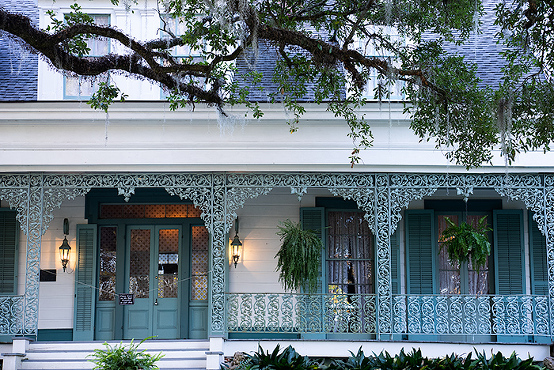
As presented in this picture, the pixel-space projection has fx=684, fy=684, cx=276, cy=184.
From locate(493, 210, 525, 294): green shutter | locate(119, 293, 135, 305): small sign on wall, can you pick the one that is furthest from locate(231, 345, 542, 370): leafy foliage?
locate(493, 210, 525, 294): green shutter

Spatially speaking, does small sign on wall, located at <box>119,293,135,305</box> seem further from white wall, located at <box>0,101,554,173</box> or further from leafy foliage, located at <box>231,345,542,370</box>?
leafy foliage, located at <box>231,345,542,370</box>

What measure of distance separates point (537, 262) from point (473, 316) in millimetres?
1899

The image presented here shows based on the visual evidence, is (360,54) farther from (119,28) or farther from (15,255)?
(15,255)

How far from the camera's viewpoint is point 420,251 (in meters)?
12.7

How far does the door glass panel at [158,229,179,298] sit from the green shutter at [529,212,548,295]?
661 centimetres

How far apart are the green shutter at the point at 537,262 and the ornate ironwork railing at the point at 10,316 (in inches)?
354

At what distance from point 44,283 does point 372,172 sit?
643cm

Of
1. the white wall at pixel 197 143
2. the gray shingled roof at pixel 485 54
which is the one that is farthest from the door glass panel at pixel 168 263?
the gray shingled roof at pixel 485 54

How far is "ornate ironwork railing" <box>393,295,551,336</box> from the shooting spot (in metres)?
11.2

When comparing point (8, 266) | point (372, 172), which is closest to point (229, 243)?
point (372, 172)

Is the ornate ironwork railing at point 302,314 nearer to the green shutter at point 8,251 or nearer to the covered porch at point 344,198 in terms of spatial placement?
the covered porch at point 344,198

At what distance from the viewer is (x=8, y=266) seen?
A: 41.3ft

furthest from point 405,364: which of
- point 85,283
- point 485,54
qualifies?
point 485,54

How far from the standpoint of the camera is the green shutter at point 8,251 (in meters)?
12.6
